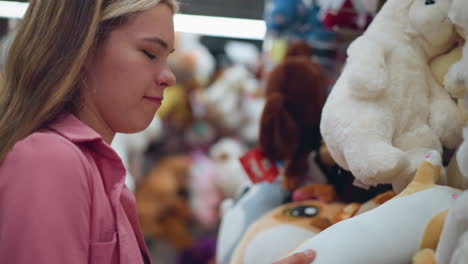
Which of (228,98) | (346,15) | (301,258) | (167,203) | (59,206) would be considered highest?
(346,15)

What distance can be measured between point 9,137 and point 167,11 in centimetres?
29

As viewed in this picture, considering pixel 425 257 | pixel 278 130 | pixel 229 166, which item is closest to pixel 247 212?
pixel 278 130

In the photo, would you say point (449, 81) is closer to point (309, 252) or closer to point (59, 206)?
point (309, 252)

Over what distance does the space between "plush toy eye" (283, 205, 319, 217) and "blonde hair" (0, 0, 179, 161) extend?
48cm

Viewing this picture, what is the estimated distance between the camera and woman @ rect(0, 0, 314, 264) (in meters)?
0.65

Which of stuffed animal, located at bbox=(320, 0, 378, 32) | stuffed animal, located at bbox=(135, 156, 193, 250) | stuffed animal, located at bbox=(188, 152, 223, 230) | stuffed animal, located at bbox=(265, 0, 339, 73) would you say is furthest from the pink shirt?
stuffed animal, located at bbox=(188, 152, 223, 230)

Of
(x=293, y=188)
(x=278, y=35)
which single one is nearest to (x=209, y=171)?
(x=278, y=35)

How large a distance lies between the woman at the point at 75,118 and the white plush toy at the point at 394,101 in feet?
0.91

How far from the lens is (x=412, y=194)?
2.36 ft

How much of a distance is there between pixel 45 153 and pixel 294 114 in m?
0.62

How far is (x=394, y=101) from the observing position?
0.83 meters

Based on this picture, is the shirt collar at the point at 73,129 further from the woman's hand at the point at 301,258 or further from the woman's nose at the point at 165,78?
the woman's hand at the point at 301,258

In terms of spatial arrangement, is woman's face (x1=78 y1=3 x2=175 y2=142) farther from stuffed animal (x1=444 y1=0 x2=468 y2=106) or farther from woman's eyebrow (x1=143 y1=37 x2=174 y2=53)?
stuffed animal (x1=444 y1=0 x2=468 y2=106)

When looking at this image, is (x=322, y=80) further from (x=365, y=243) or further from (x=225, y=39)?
(x=225, y=39)
